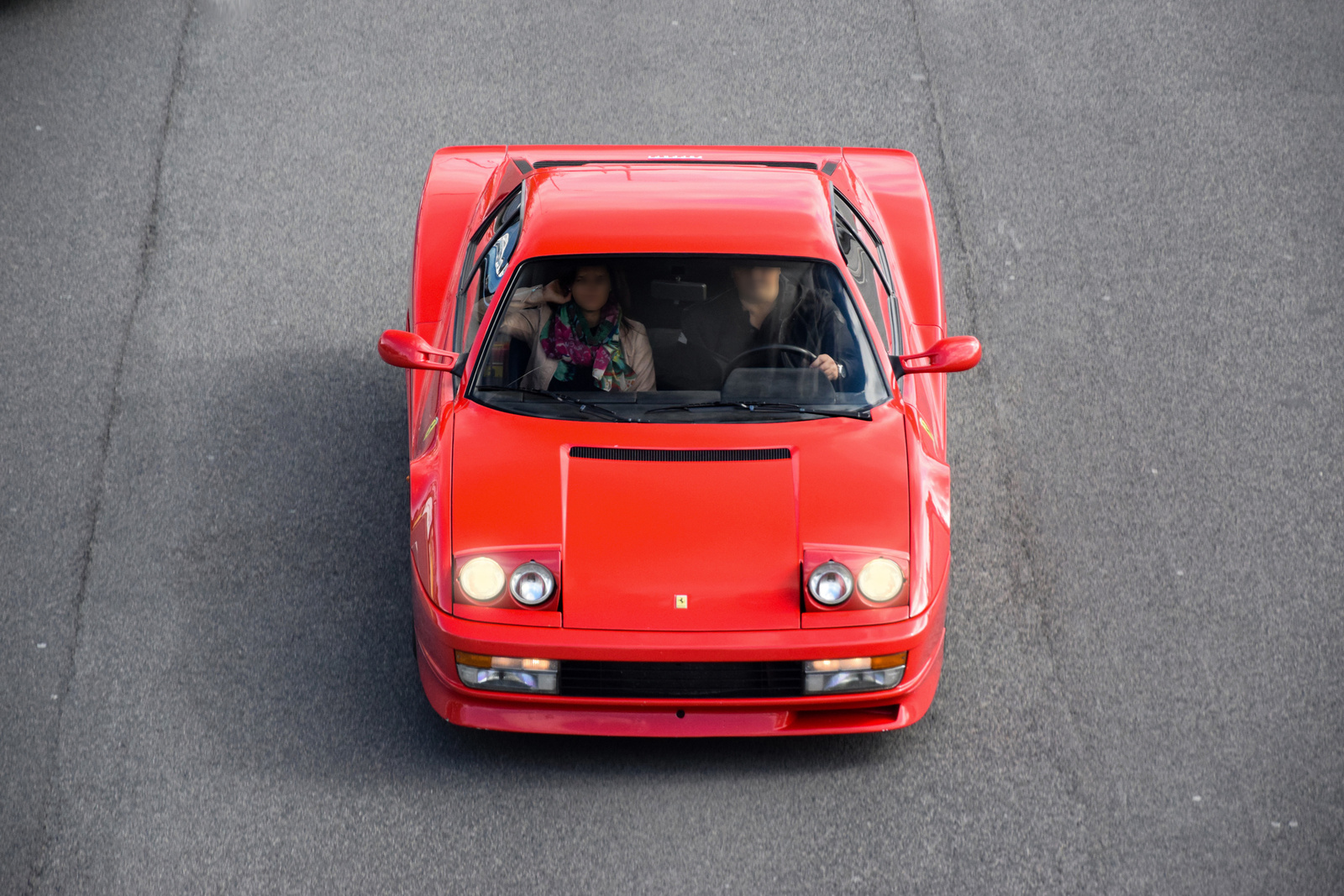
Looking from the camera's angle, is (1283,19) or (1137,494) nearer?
(1137,494)

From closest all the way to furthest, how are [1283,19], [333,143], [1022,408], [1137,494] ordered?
1. [1137,494]
2. [1022,408]
3. [333,143]
4. [1283,19]

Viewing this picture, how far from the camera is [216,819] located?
4.83m

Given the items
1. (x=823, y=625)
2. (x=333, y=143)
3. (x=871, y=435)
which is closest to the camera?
(x=823, y=625)

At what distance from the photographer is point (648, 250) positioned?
5160 millimetres

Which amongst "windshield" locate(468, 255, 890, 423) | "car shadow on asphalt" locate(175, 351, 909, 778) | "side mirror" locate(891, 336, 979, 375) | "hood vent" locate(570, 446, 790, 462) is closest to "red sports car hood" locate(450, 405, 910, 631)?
"hood vent" locate(570, 446, 790, 462)

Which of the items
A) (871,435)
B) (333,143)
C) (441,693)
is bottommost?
(441,693)

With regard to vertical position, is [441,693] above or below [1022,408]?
below

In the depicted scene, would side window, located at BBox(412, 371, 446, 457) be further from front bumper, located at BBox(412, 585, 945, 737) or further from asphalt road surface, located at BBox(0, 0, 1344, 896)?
asphalt road surface, located at BBox(0, 0, 1344, 896)

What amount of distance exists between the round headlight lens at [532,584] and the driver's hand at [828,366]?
131 centimetres

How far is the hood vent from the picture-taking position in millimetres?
4902

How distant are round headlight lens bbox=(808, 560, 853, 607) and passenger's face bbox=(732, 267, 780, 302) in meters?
1.14

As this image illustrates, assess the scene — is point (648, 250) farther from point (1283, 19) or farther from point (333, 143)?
point (1283, 19)

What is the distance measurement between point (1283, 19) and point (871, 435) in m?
6.58

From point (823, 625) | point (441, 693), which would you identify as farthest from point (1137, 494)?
point (441, 693)
